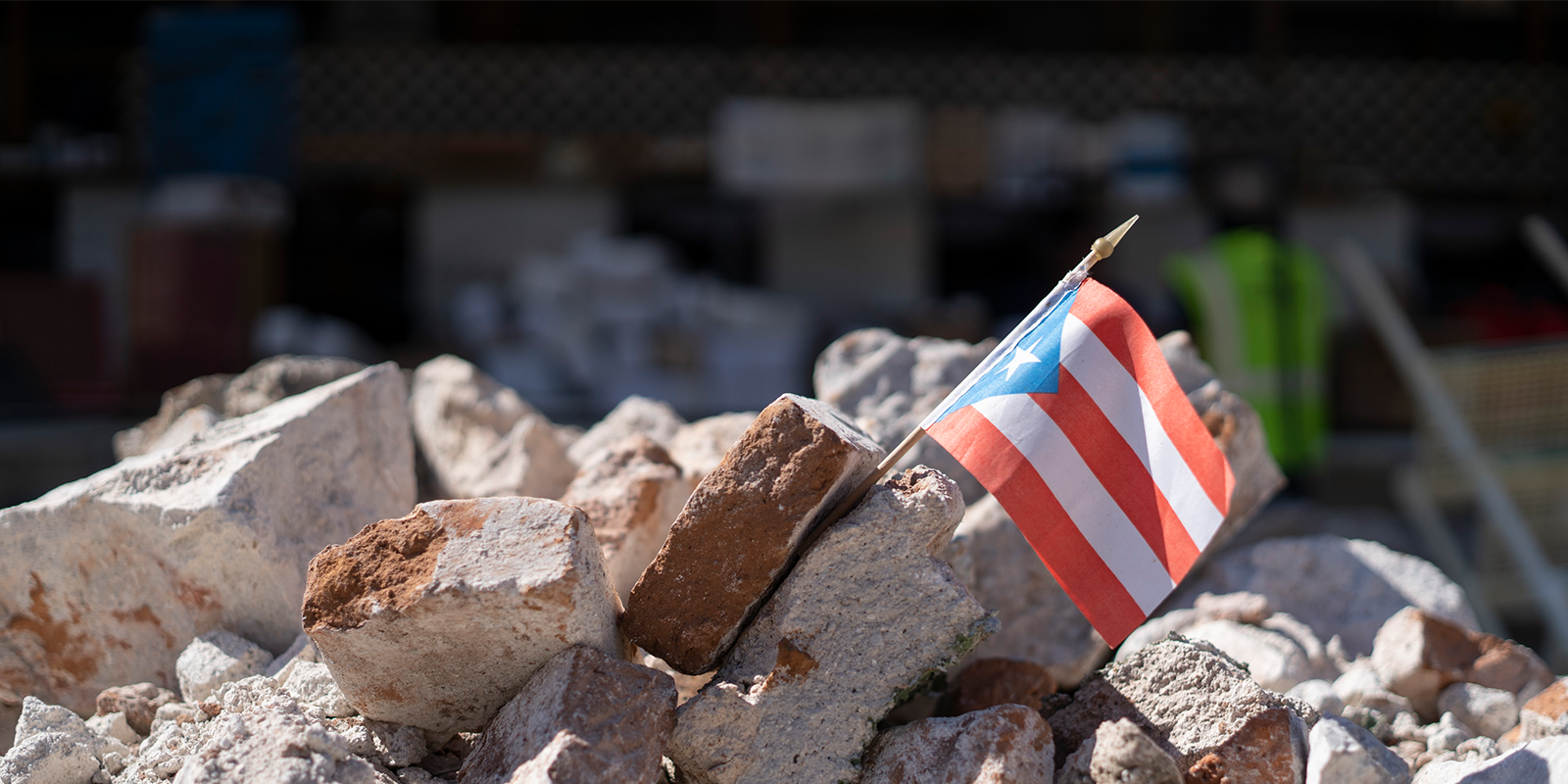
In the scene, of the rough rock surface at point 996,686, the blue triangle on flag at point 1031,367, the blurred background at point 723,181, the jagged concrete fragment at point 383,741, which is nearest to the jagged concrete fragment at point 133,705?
the jagged concrete fragment at point 383,741

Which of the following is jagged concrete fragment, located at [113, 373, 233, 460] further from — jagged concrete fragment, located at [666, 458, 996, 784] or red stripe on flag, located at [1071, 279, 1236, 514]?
red stripe on flag, located at [1071, 279, 1236, 514]

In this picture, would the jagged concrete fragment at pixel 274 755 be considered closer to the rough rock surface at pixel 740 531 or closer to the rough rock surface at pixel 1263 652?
the rough rock surface at pixel 740 531

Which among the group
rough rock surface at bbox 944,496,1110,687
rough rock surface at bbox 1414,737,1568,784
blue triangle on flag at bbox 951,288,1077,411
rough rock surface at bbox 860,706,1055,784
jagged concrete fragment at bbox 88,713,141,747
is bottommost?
jagged concrete fragment at bbox 88,713,141,747

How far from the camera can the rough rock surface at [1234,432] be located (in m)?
3.10

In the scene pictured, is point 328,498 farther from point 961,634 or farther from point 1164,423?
point 1164,423

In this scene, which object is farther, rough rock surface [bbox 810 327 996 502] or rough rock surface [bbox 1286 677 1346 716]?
rough rock surface [bbox 810 327 996 502]

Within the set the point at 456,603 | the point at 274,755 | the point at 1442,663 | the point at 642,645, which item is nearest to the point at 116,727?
the point at 274,755

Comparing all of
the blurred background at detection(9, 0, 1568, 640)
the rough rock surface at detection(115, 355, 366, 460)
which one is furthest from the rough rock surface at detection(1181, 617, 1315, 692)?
the blurred background at detection(9, 0, 1568, 640)

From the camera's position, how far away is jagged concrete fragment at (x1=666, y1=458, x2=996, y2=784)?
2.12 m

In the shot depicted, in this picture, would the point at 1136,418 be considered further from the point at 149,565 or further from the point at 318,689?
the point at 149,565

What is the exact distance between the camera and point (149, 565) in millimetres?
2605

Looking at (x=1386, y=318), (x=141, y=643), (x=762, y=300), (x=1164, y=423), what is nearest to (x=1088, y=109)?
(x=762, y=300)

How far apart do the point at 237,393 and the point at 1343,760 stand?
3144mm

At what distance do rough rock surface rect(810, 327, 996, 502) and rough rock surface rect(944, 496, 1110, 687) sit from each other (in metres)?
0.18
